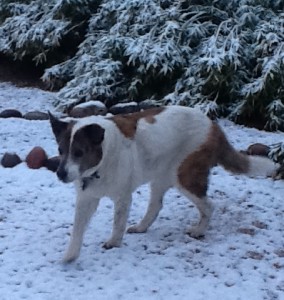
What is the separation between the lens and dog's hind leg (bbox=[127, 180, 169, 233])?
5.16 metres

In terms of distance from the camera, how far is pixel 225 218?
5.48 m

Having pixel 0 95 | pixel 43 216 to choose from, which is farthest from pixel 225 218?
pixel 0 95

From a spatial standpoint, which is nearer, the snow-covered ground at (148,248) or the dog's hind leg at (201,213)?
the snow-covered ground at (148,248)

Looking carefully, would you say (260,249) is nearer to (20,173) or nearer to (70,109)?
(20,173)

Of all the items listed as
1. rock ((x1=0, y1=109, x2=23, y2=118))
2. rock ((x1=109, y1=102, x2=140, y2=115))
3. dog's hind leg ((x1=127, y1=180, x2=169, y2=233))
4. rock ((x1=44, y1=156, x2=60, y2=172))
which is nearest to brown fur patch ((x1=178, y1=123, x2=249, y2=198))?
dog's hind leg ((x1=127, y1=180, x2=169, y2=233))

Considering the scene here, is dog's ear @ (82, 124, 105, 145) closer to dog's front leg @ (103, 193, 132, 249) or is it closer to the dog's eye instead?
the dog's eye

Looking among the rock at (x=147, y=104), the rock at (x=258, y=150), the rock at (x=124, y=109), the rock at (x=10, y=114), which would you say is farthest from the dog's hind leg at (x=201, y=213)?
the rock at (x=10, y=114)

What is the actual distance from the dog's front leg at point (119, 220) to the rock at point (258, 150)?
2354 millimetres

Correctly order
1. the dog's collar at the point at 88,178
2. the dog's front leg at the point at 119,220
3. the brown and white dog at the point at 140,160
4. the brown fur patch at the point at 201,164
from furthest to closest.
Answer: the brown fur patch at the point at 201,164
the dog's front leg at the point at 119,220
the dog's collar at the point at 88,178
the brown and white dog at the point at 140,160

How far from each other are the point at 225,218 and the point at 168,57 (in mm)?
3414

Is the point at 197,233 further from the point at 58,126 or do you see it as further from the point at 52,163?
the point at 52,163

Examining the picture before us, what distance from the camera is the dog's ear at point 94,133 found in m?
4.35

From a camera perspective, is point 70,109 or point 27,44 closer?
point 70,109

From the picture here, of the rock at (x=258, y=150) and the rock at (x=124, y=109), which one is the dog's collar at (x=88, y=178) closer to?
the rock at (x=258, y=150)
